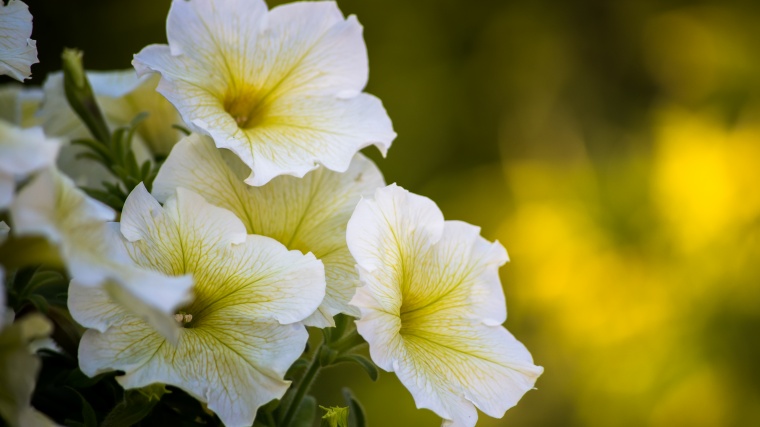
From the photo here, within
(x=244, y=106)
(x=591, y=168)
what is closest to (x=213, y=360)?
(x=244, y=106)

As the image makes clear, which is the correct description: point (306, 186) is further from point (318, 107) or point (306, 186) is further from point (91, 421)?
point (91, 421)

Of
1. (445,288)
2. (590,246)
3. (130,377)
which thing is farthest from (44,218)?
(590,246)

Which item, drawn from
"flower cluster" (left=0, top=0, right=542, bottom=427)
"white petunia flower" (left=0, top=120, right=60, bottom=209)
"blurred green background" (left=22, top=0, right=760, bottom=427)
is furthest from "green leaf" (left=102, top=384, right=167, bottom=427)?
"blurred green background" (left=22, top=0, right=760, bottom=427)

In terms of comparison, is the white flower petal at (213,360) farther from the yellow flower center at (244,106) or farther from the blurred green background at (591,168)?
the blurred green background at (591,168)

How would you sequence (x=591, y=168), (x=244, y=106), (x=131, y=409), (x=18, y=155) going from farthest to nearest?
(x=591, y=168) < (x=244, y=106) < (x=131, y=409) < (x=18, y=155)

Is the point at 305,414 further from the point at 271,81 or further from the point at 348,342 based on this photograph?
the point at 271,81

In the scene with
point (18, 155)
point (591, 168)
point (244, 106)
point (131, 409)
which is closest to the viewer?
point (18, 155)

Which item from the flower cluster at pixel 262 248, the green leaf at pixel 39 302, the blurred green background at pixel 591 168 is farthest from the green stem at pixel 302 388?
the blurred green background at pixel 591 168

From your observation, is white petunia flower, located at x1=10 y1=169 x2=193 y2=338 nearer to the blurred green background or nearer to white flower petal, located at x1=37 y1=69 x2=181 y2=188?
white flower petal, located at x1=37 y1=69 x2=181 y2=188
